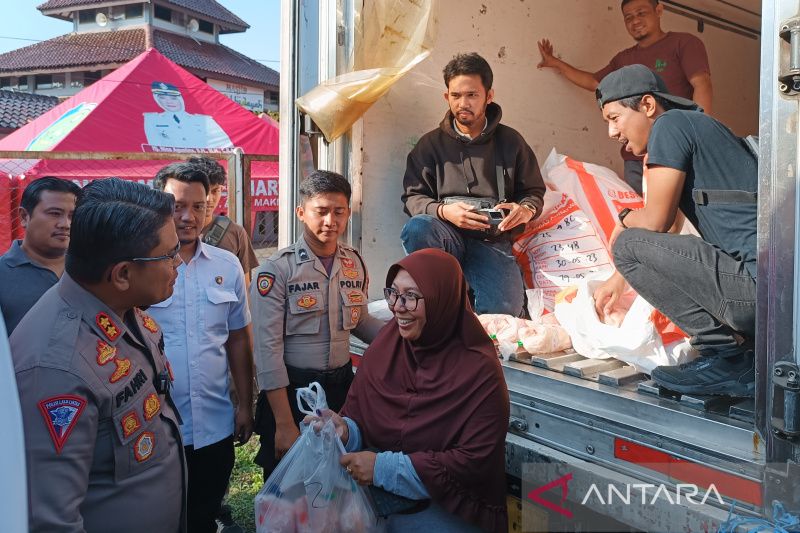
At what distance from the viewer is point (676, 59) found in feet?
13.4

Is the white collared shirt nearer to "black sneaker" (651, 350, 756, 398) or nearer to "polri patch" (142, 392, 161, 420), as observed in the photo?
A: "polri patch" (142, 392, 161, 420)

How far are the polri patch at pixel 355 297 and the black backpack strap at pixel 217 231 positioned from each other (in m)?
1.20

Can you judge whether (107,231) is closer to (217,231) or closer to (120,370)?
(120,370)

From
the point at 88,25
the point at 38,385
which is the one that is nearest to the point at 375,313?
the point at 38,385

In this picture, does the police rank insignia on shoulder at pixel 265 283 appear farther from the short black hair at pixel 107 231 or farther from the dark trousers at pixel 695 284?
the dark trousers at pixel 695 284

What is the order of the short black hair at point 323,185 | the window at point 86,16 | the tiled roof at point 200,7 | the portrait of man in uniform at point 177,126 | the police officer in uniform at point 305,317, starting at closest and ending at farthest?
the police officer in uniform at point 305,317
the short black hair at point 323,185
the portrait of man in uniform at point 177,126
the tiled roof at point 200,7
the window at point 86,16

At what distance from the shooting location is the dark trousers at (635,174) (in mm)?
4055

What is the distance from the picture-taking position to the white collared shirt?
2.33 metres

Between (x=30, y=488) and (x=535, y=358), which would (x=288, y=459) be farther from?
(x=535, y=358)

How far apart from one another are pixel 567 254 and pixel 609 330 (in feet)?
3.07

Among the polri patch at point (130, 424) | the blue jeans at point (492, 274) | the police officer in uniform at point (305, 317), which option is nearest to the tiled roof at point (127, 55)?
the blue jeans at point (492, 274)

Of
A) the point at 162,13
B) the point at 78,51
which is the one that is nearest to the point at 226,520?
the point at 78,51

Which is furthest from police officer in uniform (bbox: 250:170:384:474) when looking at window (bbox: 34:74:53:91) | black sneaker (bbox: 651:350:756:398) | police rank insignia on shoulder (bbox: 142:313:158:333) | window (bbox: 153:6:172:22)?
window (bbox: 34:74:53:91)

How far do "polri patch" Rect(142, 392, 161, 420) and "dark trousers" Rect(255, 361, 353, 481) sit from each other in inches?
32.8
